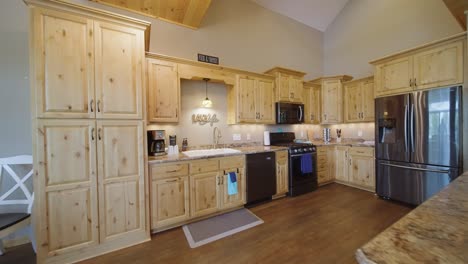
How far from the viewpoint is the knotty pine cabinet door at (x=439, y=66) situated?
2523mm

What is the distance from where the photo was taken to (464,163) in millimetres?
2449

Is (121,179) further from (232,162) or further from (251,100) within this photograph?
(251,100)

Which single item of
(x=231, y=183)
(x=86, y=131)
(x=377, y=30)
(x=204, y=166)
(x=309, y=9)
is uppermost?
(x=309, y=9)

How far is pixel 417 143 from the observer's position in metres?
2.81

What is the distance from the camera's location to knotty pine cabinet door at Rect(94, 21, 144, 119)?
76.7 inches

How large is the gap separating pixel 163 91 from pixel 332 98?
3.90m

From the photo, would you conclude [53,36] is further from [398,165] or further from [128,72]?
[398,165]

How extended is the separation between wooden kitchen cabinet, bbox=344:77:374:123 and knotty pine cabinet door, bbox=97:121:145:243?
175 inches

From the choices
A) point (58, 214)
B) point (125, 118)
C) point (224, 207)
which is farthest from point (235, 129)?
point (58, 214)

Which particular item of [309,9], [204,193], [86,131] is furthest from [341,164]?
[86,131]

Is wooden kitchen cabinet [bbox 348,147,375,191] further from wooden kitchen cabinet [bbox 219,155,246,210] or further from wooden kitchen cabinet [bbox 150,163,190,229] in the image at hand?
wooden kitchen cabinet [bbox 150,163,190,229]

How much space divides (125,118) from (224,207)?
6.03 feet

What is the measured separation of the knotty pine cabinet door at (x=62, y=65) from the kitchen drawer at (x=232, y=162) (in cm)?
169

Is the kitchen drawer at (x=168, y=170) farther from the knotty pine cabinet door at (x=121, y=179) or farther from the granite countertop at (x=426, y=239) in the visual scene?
the granite countertop at (x=426, y=239)
